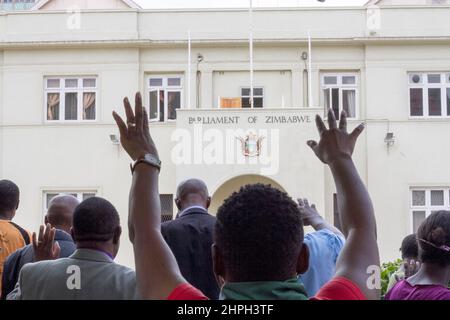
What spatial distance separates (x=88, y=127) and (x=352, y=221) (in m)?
18.2

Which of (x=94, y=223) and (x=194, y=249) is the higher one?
(x=94, y=223)

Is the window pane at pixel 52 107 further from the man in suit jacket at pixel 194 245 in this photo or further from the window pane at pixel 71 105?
the man in suit jacket at pixel 194 245

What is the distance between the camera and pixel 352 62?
19844 mm

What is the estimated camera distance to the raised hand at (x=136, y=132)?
7.75 ft

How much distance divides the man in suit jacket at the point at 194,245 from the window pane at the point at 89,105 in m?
15.7

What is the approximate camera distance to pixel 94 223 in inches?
123

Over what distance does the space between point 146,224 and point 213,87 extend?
18008 mm

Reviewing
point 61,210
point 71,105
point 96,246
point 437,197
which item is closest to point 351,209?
point 96,246

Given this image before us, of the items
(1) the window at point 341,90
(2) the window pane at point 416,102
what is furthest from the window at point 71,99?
(2) the window pane at point 416,102

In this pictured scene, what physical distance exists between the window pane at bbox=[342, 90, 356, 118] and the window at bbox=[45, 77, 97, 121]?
6.64m

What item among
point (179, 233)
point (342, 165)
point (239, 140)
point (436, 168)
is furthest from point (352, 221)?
point (436, 168)

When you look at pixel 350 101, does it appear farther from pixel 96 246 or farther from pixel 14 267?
pixel 96 246

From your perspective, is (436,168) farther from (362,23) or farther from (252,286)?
(252,286)

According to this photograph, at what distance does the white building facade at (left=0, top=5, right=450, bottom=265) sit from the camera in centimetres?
1922
